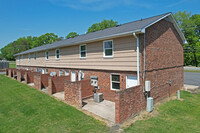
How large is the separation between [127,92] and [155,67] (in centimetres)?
368

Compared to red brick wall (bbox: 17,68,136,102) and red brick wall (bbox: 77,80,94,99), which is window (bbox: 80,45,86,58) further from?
red brick wall (bbox: 77,80,94,99)

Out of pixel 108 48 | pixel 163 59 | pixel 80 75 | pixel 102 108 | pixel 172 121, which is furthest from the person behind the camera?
pixel 80 75

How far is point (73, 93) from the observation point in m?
8.30

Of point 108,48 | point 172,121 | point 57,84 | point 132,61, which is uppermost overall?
point 108,48

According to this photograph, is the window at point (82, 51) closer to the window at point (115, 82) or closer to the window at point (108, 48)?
the window at point (108, 48)

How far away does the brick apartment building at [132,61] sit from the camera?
279 inches

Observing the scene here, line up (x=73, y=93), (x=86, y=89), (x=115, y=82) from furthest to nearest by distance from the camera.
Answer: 1. (x=86, y=89)
2. (x=115, y=82)
3. (x=73, y=93)

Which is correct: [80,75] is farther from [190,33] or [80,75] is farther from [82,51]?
[190,33]

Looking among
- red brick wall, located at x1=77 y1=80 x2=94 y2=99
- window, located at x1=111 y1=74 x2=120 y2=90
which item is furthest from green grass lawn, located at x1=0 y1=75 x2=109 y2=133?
window, located at x1=111 y1=74 x2=120 y2=90

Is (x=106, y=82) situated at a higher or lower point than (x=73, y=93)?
higher

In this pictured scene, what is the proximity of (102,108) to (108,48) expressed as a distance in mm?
4106

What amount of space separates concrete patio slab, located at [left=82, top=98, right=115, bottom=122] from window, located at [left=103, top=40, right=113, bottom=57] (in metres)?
3.39

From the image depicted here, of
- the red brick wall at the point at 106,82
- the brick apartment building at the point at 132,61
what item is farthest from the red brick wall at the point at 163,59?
the red brick wall at the point at 106,82

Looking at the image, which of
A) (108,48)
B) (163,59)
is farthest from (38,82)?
(163,59)
